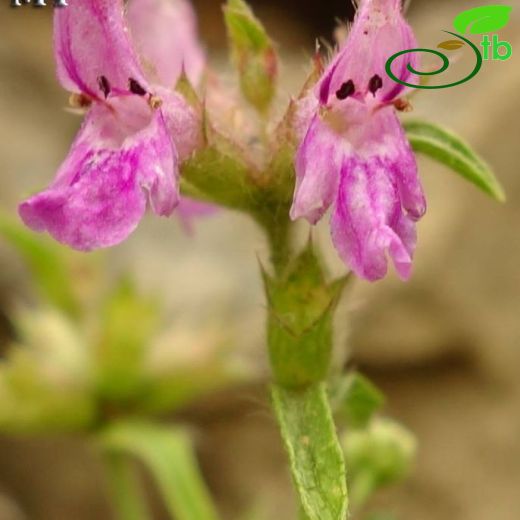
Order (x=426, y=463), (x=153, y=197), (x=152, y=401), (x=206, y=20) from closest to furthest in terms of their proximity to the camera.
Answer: (x=153, y=197) → (x=152, y=401) → (x=426, y=463) → (x=206, y=20)

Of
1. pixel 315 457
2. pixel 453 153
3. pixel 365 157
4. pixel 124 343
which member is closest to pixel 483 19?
pixel 453 153

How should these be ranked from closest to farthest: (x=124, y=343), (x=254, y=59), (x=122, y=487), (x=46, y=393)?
(x=254, y=59)
(x=122, y=487)
(x=46, y=393)
(x=124, y=343)

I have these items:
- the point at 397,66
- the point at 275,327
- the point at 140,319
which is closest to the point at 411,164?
the point at 397,66

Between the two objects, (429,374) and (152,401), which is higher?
(152,401)

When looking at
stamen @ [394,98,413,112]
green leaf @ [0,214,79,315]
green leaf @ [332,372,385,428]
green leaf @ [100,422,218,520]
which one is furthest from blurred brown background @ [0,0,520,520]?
stamen @ [394,98,413,112]

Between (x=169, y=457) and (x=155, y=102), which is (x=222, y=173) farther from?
(x=169, y=457)

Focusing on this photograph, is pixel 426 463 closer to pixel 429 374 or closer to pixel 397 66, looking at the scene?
pixel 429 374
